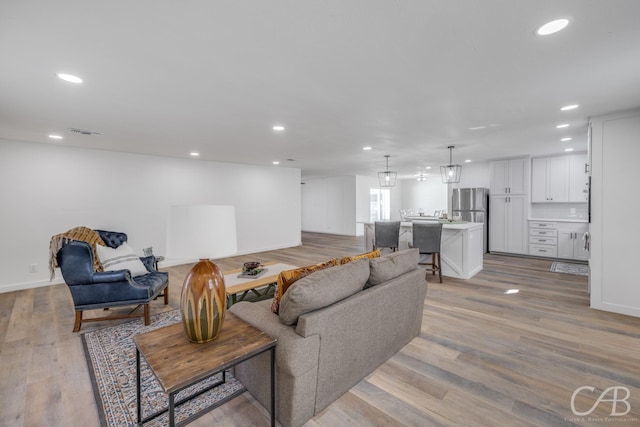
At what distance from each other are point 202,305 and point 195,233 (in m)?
0.40

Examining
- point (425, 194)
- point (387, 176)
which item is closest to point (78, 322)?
point (387, 176)

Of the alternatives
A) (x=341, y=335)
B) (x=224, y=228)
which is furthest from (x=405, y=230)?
(x=224, y=228)

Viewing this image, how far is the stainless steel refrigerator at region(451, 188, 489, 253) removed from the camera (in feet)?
22.6

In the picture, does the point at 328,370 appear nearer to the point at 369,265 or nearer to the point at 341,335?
the point at 341,335

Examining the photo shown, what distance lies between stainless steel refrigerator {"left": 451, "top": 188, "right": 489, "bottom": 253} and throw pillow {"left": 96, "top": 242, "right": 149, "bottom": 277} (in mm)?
6864

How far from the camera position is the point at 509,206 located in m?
6.59

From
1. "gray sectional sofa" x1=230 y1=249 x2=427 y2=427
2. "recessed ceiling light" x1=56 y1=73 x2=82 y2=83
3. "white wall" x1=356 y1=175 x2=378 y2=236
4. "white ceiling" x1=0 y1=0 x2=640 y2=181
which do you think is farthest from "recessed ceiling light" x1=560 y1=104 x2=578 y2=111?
"white wall" x1=356 y1=175 x2=378 y2=236

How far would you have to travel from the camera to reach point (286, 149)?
5.30 m

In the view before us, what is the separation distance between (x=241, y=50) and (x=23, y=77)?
1.85 m

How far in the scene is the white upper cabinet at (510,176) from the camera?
20.9 ft

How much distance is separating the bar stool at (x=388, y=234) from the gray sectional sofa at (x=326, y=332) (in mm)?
2640

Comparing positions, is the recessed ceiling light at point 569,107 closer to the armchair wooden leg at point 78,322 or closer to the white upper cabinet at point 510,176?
the white upper cabinet at point 510,176

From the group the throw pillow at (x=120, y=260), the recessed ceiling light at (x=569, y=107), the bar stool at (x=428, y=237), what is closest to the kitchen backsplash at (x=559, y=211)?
the bar stool at (x=428, y=237)

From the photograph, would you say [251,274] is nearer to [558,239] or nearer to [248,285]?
[248,285]
